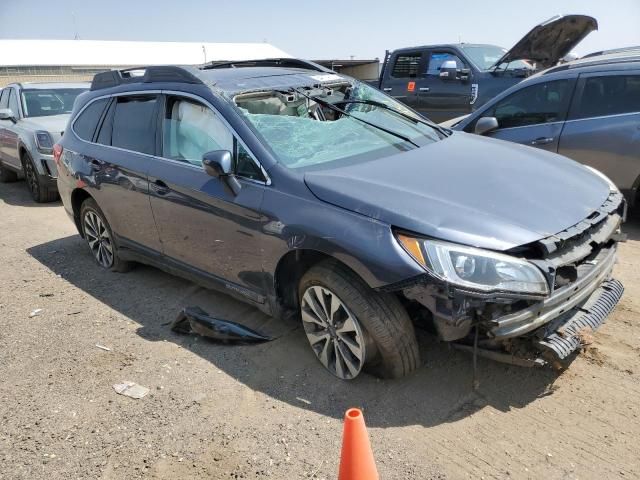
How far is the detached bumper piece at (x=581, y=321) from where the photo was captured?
2684 millimetres

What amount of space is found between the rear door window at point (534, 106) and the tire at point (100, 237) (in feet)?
14.3

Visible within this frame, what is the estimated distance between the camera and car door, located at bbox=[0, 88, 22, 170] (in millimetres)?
8867

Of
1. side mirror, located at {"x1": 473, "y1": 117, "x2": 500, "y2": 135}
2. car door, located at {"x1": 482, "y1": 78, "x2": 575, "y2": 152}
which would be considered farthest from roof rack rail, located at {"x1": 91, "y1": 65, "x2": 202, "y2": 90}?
car door, located at {"x1": 482, "y1": 78, "x2": 575, "y2": 152}

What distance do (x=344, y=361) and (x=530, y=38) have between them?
22.1ft

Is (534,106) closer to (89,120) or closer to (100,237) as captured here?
(89,120)

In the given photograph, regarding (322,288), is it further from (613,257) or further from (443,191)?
(613,257)

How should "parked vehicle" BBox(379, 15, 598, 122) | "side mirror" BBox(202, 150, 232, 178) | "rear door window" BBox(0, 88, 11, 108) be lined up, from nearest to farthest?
"side mirror" BBox(202, 150, 232, 178) < "parked vehicle" BBox(379, 15, 598, 122) < "rear door window" BBox(0, 88, 11, 108)

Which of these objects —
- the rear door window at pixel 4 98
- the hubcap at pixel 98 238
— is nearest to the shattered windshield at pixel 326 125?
the hubcap at pixel 98 238

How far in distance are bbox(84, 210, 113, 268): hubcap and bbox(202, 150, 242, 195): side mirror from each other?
214 centimetres

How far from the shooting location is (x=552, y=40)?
816 centimetres

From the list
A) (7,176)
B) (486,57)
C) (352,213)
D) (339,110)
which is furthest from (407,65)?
(352,213)

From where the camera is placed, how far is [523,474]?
2.40 metres

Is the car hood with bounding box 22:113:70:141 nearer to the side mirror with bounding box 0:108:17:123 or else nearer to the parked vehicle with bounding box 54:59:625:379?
the side mirror with bounding box 0:108:17:123

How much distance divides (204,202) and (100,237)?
6.90 feet
